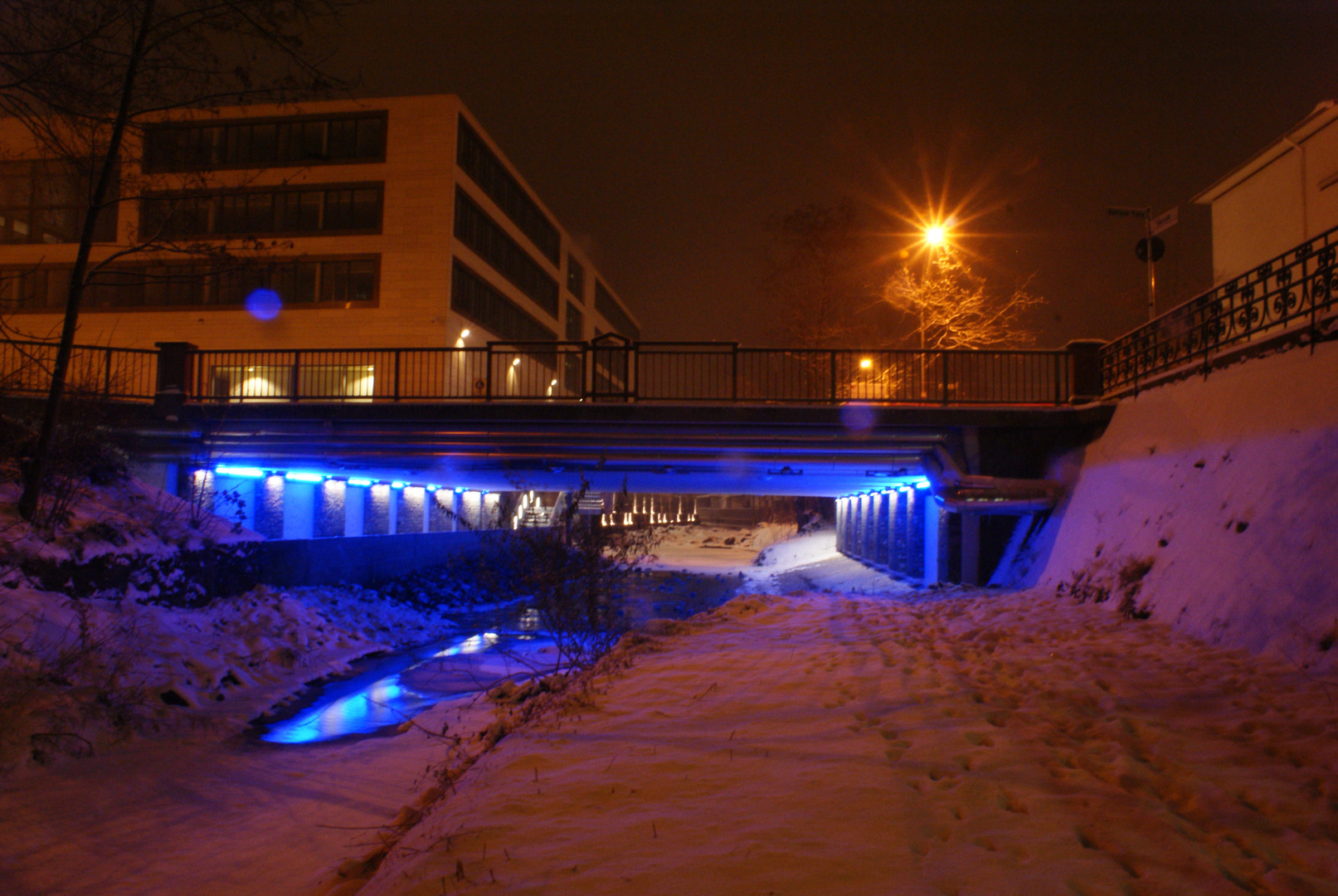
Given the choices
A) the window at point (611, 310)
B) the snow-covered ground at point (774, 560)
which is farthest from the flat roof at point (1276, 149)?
the window at point (611, 310)

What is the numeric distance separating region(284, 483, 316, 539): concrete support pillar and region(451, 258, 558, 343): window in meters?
9.63

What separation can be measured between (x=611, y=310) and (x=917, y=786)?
61.0 meters

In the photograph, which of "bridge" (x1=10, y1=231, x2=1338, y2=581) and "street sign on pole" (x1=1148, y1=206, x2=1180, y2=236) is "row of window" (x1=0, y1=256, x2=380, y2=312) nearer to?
"bridge" (x1=10, y1=231, x2=1338, y2=581)

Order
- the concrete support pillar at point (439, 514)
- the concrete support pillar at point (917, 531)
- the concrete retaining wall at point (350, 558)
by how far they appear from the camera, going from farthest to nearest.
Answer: the concrete support pillar at point (439, 514) → the concrete support pillar at point (917, 531) → the concrete retaining wall at point (350, 558)

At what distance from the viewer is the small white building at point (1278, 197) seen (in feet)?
55.0

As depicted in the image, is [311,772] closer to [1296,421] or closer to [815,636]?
[815,636]

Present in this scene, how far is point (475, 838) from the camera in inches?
163

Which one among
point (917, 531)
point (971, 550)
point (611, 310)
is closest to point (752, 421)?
point (971, 550)

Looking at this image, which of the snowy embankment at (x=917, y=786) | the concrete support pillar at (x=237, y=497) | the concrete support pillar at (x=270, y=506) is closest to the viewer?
the snowy embankment at (x=917, y=786)

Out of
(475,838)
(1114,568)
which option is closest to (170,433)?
(475,838)

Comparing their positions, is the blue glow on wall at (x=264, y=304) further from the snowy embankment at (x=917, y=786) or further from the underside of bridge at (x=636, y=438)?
the snowy embankment at (x=917, y=786)

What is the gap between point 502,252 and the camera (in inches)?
1438

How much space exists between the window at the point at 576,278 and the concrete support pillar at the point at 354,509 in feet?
85.7

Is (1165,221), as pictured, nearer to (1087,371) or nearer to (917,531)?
(1087,371)
